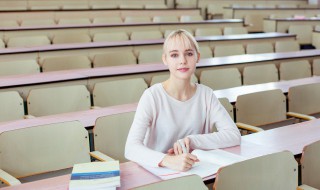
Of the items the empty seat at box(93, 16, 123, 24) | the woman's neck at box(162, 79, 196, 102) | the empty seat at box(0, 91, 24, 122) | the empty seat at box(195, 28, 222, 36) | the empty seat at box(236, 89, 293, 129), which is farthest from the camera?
the empty seat at box(93, 16, 123, 24)

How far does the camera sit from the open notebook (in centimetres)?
200

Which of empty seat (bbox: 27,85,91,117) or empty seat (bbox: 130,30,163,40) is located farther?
empty seat (bbox: 130,30,163,40)

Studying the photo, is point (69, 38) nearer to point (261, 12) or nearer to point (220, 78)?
point (220, 78)

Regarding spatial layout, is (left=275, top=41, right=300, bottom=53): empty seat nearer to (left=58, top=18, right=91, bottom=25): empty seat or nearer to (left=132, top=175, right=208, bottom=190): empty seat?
(left=58, top=18, right=91, bottom=25): empty seat

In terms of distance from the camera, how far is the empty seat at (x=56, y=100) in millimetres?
3595

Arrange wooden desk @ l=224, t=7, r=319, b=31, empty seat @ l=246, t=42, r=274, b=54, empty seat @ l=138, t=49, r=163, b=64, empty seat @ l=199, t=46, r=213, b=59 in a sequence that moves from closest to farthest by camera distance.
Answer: empty seat @ l=138, t=49, r=163, b=64 < empty seat @ l=199, t=46, r=213, b=59 < empty seat @ l=246, t=42, r=274, b=54 < wooden desk @ l=224, t=7, r=319, b=31

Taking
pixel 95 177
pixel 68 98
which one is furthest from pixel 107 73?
pixel 95 177

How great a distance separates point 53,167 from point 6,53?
2822 millimetres

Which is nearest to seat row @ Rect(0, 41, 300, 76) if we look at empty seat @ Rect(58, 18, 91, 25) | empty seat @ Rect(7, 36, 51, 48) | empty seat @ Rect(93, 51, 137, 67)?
empty seat @ Rect(93, 51, 137, 67)

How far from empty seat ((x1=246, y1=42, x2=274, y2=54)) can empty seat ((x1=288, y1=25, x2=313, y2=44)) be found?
96.5 inches

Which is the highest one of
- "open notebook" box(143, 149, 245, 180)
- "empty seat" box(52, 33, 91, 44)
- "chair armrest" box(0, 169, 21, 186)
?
"empty seat" box(52, 33, 91, 44)

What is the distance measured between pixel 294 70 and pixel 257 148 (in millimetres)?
2974

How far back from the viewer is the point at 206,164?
2.09 m

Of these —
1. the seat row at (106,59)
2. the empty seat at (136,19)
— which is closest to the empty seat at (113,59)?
the seat row at (106,59)
